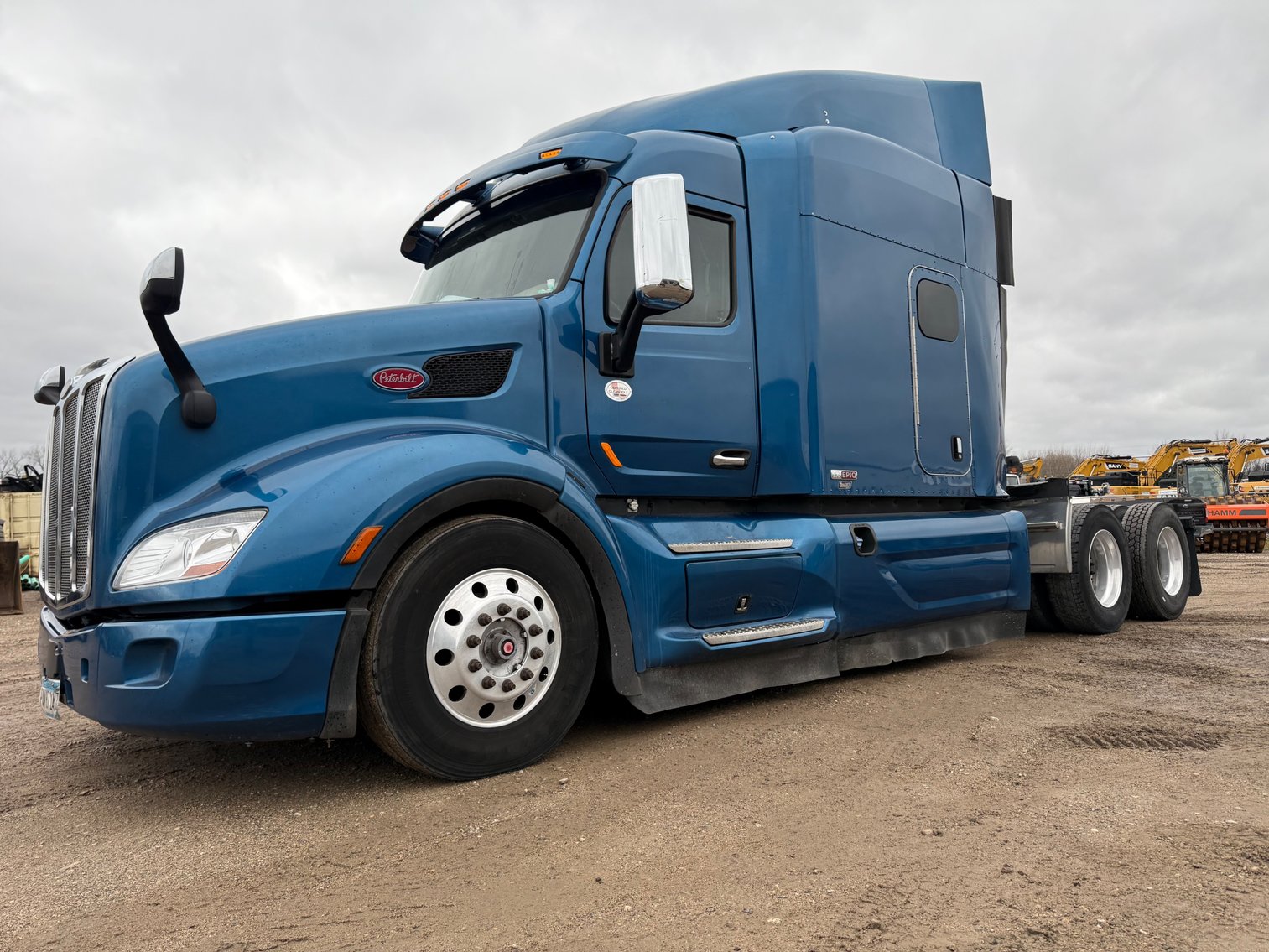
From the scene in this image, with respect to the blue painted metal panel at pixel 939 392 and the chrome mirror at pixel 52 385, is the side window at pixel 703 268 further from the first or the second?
the chrome mirror at pixel 52 385

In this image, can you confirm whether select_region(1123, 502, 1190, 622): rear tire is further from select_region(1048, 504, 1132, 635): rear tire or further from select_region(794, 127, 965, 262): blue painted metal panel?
select_region(794, 127, 965, 262): blue painted metal panel

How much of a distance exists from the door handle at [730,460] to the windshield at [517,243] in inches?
44.9

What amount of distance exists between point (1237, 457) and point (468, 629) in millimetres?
31388

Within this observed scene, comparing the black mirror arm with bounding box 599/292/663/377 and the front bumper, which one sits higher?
the black mirror arm with bounding box 599/292/663/377

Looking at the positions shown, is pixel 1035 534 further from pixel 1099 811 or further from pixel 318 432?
pixel 318 432

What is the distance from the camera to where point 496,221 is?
15.3ft

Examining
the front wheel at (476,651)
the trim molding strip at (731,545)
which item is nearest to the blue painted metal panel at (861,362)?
the trim molding strip at (731,545)

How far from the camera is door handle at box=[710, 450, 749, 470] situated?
174 inches

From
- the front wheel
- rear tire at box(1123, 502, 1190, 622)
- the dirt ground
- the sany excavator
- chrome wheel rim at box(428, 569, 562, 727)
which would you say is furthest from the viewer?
the sany excavator

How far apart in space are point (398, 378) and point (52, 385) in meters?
1.82

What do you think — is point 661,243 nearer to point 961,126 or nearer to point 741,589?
point 741,589

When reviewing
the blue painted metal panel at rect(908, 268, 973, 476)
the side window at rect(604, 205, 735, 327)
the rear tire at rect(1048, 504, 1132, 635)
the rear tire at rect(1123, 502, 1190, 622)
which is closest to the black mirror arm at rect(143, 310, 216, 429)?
the side window at rect(604, 205, 735, 327)

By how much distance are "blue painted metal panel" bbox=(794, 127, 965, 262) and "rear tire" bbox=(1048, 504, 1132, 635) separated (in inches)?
104

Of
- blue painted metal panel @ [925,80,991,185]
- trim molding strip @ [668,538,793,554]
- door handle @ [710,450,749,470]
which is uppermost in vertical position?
blue painted metal panel @ [925,80,991,185]
